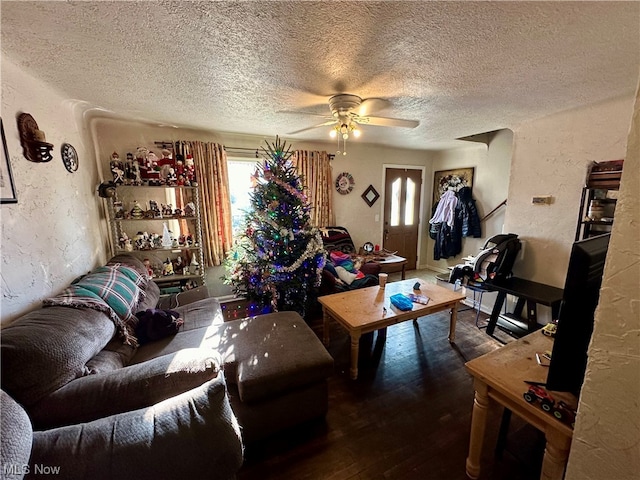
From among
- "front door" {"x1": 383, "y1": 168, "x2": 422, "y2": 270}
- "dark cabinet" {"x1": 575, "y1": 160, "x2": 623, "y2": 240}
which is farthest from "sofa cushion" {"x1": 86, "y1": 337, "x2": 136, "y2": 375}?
"front door" {"x1": 383, "y1": 168, "x2": 422, "y2": 270}

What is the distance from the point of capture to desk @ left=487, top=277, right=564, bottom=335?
7.75ft

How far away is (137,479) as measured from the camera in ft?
2.60

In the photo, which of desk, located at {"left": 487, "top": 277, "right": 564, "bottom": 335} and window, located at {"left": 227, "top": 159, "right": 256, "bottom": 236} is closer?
desk, located at {"left": 487, "top": 277, "right": 564, "bottom": 335}

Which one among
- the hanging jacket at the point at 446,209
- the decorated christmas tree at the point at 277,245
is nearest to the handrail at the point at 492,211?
the hanging jacket at the point at 446,209

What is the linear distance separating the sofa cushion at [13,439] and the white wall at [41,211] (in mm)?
829

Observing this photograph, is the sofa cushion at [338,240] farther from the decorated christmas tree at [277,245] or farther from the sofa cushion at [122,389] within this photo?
the sofa cushion at [122,389]

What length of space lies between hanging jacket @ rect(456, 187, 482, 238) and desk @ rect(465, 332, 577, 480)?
314 cm

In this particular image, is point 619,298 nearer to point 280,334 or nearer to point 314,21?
point 314,21

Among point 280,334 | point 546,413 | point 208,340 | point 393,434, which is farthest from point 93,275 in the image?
point 546,413

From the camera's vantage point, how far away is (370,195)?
15.0 feet

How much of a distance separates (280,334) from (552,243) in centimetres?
286

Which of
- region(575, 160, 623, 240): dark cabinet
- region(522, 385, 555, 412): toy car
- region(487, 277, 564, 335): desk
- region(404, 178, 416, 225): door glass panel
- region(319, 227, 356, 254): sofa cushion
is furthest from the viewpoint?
region(404, 178, 416, 225): door glass panel

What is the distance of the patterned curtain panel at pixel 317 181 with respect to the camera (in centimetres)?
387

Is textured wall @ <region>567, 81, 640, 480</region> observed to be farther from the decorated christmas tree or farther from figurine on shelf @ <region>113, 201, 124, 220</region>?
figurine on shelf @ <region>113, 201, 124, 220</region>
